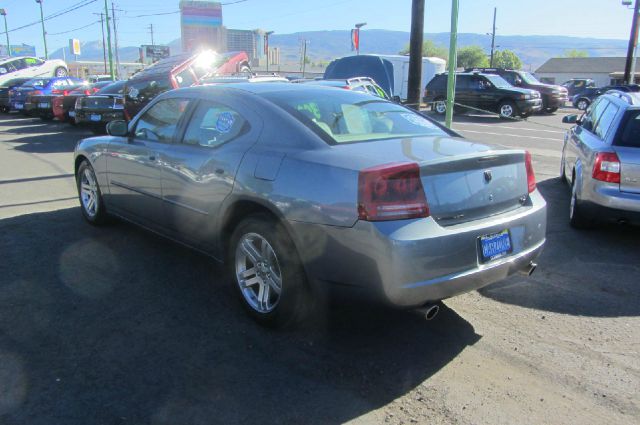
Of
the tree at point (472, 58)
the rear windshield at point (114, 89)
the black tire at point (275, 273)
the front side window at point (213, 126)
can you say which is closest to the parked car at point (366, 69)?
the rear windshield at point (114, 89)

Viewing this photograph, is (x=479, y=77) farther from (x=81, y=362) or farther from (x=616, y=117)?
(x=81, y=362)

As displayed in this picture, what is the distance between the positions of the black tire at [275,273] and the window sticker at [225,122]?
2.59ft

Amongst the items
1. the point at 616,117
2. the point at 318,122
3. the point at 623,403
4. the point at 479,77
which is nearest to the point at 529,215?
the point at 623,403

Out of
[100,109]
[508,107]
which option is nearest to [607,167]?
[100,109]

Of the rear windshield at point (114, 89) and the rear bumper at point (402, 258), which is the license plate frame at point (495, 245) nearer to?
the rear bumper at point (402, 258)

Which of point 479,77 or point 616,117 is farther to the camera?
point 479,77

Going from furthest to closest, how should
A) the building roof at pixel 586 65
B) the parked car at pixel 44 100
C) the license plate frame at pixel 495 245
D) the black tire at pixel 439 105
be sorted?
the building roof at pixel 586 65, the black tire at pixel 439 105, the parked car at pixel 44 100, the license plate frame at pixel 495 245

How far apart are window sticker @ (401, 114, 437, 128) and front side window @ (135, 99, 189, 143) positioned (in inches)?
71.1

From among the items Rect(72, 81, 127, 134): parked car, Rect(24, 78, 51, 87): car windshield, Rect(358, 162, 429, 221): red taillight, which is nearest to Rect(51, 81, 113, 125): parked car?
Rect(72, 81, 127, 134): parked car

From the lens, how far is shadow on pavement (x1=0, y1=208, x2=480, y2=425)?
2.85m

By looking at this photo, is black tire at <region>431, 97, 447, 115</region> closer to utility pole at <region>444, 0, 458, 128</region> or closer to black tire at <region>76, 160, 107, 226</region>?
utility pole at <region>444, 0, 458, 128</region>

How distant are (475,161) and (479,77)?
18.9 m

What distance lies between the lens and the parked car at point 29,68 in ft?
94.7

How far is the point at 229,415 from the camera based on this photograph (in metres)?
2.79
